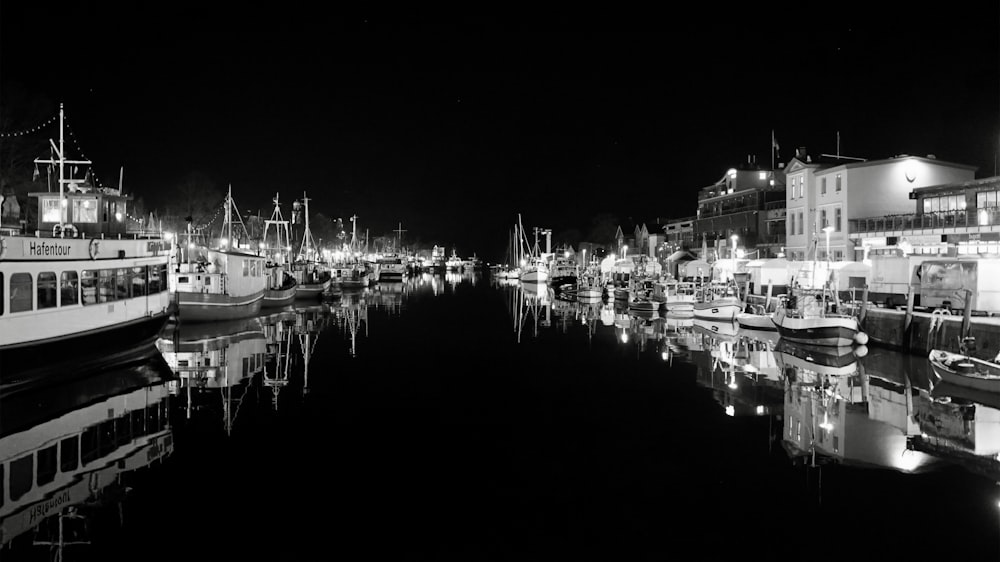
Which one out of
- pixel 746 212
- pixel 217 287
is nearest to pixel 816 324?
pixel 217 287

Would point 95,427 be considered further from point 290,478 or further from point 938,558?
point 938,558

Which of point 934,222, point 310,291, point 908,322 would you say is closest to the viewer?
point 908,322

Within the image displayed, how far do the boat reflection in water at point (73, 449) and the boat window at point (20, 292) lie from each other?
86.9 inches

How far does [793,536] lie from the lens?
10.0m

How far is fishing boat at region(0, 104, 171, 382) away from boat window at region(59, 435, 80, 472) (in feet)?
16.9

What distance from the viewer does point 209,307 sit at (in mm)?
36219

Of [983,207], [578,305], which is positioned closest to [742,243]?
[578,305]

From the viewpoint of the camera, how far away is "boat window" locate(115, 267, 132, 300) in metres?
23.3

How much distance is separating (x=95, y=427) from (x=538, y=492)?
34.2 ft

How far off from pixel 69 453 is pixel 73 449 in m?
0.29

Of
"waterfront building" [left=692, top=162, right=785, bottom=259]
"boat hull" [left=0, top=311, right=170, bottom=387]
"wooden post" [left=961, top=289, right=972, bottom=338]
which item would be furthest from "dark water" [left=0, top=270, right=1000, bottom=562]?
"waterfront building" [left=692, top=162, right=785, bottom=259]

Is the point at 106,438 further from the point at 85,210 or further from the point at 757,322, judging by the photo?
the point at 757,322

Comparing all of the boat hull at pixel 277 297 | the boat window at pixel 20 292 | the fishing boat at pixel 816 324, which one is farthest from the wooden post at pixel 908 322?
the boat hull at pixel 277 297

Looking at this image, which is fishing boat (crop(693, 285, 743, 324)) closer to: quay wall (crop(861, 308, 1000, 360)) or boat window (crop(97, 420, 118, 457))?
quay wall (crop(861, 308, 1000, 360))
